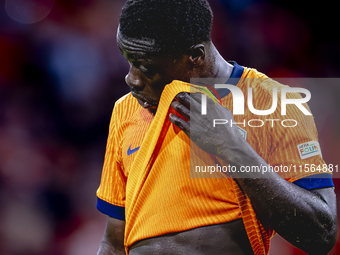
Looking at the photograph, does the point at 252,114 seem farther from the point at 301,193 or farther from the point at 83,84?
the point at 83,84

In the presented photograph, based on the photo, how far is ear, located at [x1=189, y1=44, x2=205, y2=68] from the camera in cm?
93

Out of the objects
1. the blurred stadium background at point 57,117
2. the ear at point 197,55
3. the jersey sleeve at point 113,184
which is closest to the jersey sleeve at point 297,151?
the ear at point 197,55

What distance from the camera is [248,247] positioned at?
34.2 inches

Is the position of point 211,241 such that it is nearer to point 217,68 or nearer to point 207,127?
point 207,127

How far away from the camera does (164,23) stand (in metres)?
0.88

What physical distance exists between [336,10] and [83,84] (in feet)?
6.22

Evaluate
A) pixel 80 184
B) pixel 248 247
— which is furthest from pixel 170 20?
pixel 80 184

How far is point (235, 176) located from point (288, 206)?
138mm

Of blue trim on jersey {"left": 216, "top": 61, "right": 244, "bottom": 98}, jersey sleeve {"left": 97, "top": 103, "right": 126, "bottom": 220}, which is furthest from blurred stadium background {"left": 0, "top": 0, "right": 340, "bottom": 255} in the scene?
blue trim on jersey {"left": 216, "top": 61, "right": 244, "bottom": 98}

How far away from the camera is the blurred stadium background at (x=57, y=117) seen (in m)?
2.55

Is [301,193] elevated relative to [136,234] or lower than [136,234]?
elevated

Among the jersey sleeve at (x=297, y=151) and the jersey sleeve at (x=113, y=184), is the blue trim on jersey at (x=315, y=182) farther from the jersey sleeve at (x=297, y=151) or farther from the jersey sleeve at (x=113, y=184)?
the jersey sleeve at (x=113, y=184)

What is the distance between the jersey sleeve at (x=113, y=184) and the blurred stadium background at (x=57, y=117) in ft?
4.87

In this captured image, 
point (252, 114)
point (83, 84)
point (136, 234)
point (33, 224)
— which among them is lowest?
point (33, 224)
